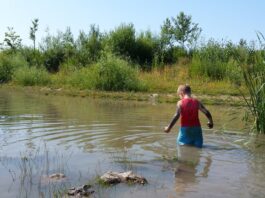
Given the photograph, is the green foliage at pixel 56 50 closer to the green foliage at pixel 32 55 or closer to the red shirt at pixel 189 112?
the green foliage at pixel 32 55

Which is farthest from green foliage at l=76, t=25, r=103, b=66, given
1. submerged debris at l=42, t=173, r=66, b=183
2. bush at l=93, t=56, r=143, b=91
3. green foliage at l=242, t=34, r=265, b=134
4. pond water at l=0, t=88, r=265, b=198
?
submerged debris at l=42, t=173, r=66, b=183

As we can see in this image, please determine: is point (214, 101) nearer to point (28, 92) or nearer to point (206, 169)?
point (28, 92)

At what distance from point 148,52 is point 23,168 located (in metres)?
→ 34.2

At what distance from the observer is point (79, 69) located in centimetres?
3266

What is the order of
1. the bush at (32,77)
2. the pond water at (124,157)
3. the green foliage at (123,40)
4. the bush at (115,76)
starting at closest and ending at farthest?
1. the pond water at (124,157)
2. the bush at (115,76)
3. the bush at (32,77)
4. the green foliage at (123,40)

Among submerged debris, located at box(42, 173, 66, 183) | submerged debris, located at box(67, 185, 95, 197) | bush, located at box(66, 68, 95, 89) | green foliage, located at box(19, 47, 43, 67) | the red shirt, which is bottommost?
submerged debris, located at box(67, 185, 95, 197)

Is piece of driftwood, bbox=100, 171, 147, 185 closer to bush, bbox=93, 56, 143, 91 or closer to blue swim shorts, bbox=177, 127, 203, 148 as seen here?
blue swim shorts, bbox=177, 127, 203, 148

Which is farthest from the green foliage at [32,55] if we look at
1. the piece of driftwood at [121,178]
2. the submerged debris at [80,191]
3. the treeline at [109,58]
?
the submerged debris at [80,191]

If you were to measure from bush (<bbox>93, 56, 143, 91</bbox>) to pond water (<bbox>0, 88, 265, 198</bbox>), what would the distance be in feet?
38.0

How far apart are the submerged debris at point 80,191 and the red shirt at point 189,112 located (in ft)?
14.3

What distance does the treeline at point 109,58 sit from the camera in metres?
28.5

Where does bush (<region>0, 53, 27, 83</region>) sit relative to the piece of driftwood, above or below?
above

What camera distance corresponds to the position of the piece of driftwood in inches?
280

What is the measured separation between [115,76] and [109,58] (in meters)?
1.26
